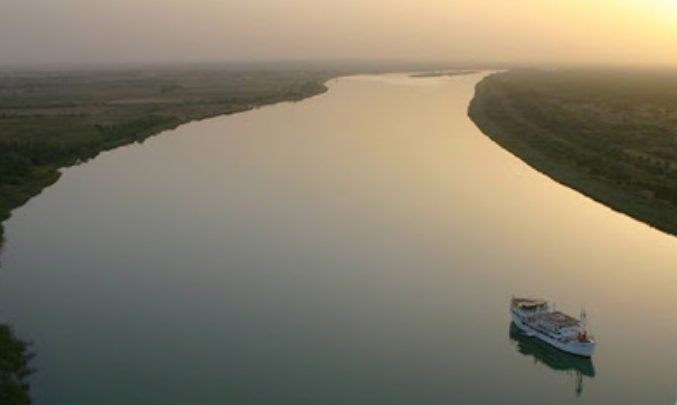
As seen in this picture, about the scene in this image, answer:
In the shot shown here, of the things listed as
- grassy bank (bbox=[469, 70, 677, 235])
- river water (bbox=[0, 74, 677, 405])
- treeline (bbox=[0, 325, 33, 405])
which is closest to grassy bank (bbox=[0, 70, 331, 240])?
river water (bbox=[0, 74, 677, 405])

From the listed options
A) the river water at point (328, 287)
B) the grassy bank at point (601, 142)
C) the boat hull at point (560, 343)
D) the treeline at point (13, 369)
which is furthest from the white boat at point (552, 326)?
the treeline at point (13, 369)

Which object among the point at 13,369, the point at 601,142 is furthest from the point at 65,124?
the point at 13,369

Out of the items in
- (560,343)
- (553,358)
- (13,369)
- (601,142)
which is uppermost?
(601,142)

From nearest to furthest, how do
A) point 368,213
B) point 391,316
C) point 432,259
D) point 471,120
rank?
1. point 391,316
2. point 432,259
3. point 368,213
4. point 471,120

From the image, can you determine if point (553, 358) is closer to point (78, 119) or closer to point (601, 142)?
point (601, 142)

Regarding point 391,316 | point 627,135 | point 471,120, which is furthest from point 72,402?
point 471,120

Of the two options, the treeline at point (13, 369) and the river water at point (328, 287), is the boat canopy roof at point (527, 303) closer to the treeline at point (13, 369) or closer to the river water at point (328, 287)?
the river water at point (328, 287)

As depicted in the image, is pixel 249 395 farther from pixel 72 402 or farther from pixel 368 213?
pixel 368 213

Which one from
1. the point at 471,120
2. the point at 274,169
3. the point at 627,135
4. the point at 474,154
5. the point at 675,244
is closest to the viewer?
the point at 675,244
